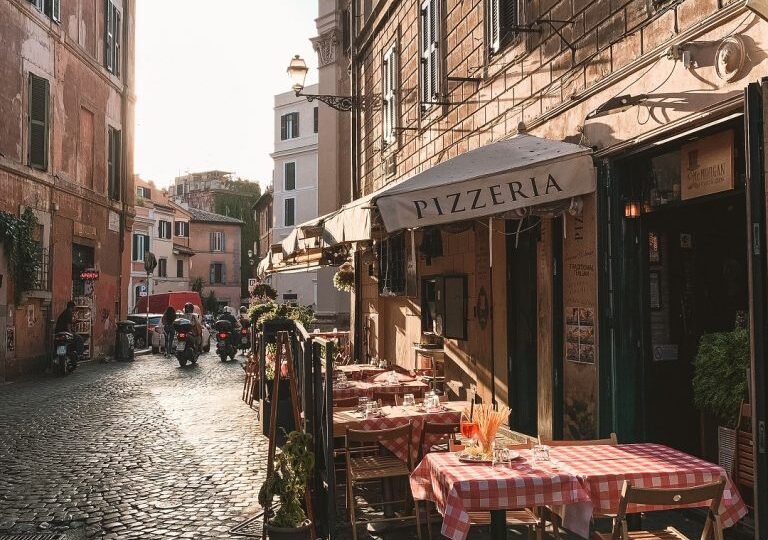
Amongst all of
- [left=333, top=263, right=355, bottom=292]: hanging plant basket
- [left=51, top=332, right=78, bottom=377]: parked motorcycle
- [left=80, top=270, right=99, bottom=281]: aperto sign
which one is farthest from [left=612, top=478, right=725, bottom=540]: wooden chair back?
[left=80, top=270, right=99, bottom=281]: aperto sign

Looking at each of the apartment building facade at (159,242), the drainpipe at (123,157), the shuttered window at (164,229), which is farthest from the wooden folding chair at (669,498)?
the shuttered window at (164,229)

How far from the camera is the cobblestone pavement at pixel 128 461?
6.28 m

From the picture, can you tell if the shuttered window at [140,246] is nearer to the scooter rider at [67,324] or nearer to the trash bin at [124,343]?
the trash bin at [124,343]

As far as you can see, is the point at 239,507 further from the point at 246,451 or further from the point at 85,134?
the point at 85,134

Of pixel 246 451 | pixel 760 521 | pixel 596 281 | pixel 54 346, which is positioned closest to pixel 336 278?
pixel 54 346

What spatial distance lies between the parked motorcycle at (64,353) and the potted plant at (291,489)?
14.2 metres

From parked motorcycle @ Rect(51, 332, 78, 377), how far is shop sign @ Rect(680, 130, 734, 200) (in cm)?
1536

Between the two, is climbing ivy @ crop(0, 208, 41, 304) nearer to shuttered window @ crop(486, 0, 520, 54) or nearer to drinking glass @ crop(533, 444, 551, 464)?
shuttered window @ crop(486, 0, 520, 54)

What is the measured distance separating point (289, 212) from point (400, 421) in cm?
4463

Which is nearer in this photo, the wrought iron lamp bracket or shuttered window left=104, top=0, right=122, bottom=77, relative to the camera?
the wrought iron lamp bracket

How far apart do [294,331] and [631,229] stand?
3073 millimetres

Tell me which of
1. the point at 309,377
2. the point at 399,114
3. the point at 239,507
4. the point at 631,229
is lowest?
the point at 239,507

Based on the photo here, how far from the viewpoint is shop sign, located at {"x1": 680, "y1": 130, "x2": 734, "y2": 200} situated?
579 centimetres

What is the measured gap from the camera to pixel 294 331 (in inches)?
251
